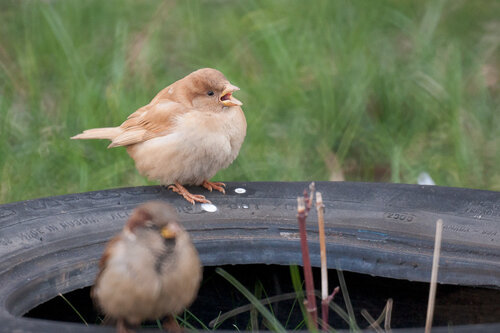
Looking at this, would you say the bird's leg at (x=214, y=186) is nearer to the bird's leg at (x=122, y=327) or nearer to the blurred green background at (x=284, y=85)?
the blurred green background at (x=284, y=85)

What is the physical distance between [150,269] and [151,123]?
152 cm

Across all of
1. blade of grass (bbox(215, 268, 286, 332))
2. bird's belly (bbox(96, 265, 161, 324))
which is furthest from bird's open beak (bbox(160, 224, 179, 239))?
blade of grass (bbox(215, 268, 286, 332))

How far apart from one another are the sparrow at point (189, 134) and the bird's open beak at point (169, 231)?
43.2 inches

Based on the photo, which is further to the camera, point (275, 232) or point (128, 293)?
point (275, 232)

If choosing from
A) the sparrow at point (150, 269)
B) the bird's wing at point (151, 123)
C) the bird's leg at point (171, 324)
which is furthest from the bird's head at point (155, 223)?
the bird's wing at point (151, 123)

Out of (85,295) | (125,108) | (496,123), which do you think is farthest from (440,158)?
(85,295)

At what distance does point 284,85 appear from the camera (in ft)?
18.0

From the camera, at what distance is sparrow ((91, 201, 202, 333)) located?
2.19 meters

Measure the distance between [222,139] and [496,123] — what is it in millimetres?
2584

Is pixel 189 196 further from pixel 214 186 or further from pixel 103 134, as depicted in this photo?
pixel 103 134

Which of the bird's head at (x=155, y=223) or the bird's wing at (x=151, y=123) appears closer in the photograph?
the bird's head at (x=155, y=223)

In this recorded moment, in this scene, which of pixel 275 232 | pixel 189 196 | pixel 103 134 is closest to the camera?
pixel 275 232

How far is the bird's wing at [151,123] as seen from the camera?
355cm

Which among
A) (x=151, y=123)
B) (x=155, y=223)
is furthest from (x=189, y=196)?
(x=155, y=223)
